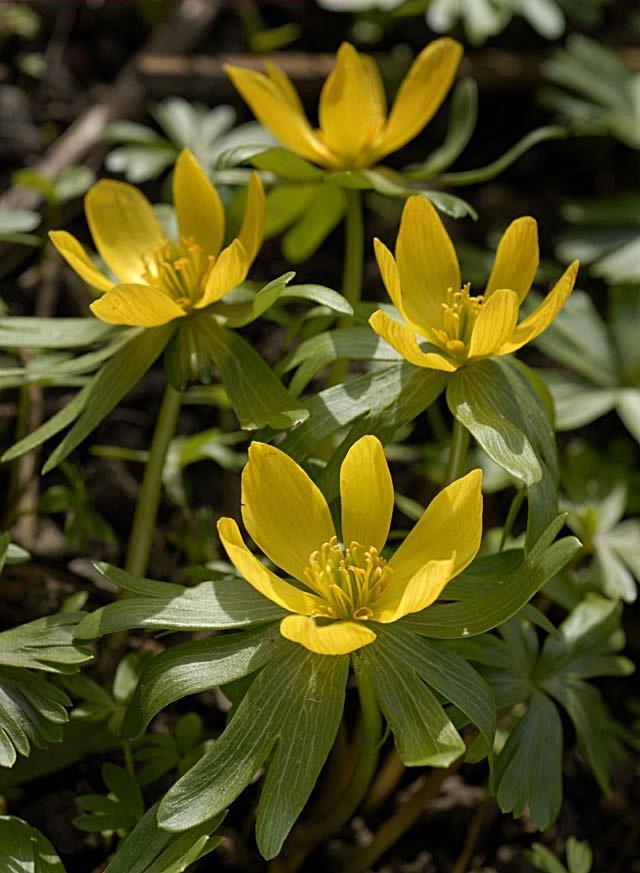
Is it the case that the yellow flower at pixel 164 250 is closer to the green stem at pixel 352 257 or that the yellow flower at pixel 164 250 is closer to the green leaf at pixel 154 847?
the green stem at pixel 352 257

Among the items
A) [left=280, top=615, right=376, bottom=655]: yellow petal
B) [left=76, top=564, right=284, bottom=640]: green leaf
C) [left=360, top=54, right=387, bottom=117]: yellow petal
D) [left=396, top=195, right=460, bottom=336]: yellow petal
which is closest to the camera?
[left=280, top=615, right=376, bottom=655]: yellow petal

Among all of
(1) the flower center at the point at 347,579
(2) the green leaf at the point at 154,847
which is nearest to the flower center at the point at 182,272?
(1) the flower center at the point at 347,579

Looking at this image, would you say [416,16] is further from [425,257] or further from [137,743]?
[137,743]

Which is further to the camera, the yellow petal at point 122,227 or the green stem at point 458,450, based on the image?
the yellow petal at point 122,227

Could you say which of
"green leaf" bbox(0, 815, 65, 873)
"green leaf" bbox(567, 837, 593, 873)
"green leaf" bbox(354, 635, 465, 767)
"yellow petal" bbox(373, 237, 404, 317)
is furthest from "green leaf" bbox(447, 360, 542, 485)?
"green leaf" bbox(0, 815, 65, 873)

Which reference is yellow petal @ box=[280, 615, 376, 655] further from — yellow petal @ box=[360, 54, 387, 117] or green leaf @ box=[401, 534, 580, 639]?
yellow petal @ box=[360, 54, 387, 117]
